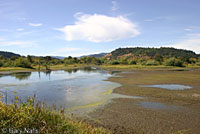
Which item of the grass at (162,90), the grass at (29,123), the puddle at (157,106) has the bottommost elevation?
the puddle at (157,106)

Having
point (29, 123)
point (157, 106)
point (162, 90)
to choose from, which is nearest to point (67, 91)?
point (157, 106)

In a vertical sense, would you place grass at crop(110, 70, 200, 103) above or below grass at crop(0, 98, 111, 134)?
below

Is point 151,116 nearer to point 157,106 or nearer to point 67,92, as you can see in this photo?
point 157,106

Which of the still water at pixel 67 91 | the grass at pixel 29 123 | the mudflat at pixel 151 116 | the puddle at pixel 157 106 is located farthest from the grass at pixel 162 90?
the grass at pixel 29 123

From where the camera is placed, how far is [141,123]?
10.0m

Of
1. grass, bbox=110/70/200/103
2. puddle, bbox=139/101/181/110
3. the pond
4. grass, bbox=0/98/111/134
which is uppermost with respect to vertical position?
grass, bbox=0/98/111/134

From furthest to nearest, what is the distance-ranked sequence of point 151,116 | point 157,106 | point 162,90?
1. point 162,90
2. point 157,106
3. point 151,116

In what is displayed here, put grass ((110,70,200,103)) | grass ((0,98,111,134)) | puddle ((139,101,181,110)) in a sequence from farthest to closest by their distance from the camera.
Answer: grass ((110,70,200,103)) → puddle ((139,101,181,110)) → grass ((0,98,111,134))

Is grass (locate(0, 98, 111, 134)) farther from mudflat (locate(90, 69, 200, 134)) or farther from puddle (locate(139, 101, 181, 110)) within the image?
puddle (locate(139, 101, 181, 110))

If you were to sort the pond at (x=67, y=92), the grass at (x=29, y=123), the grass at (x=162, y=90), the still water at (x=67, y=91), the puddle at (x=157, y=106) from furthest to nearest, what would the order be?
the grass at (x=162, y=90), the still water at (x=67, y=91), the pond at (x=67, y=92), the puddle at (x=157, y=106), the grass at (x=29, y=123)

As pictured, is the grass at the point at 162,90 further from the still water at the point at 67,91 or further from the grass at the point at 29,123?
the grass at the point at 29,123

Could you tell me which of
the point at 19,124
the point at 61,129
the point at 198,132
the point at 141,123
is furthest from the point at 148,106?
the point at 19,124

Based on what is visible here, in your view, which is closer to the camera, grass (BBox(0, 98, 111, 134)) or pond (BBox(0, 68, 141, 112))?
grass (BBox(0, 98, 111, 134))

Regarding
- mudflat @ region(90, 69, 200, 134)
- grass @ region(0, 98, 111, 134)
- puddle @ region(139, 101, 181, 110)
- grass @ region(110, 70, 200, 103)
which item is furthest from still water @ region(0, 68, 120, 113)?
puddle @ region(139, 101, 181, 110)
